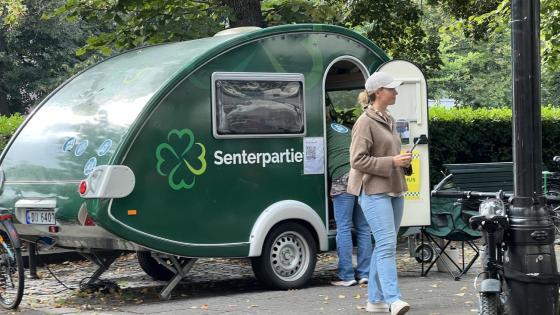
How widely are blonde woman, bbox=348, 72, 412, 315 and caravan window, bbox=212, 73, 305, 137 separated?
1.78 m

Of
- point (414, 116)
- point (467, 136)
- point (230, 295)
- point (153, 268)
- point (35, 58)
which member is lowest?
point (230, 295)

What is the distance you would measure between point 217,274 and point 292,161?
2016 mm

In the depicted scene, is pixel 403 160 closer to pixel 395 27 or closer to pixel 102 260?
pixel 102 260

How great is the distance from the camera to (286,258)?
9.08m

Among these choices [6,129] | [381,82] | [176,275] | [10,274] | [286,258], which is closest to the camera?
[381,82]

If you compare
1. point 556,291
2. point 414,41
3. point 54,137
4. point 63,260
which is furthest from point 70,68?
point 556,291

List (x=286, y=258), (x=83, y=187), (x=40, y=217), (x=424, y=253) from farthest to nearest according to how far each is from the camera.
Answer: (x=424, y=253)
(x=286, y=258)
(x=40, y=217)
(x=83, y=187)

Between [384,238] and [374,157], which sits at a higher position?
[374,157]

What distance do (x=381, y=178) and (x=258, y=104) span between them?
7.22 ft

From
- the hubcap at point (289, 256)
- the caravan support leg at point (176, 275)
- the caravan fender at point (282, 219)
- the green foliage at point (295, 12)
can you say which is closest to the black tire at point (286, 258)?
the hubcap at point (289, 256)

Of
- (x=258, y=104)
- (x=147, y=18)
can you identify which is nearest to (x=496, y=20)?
(x=147, y=18)

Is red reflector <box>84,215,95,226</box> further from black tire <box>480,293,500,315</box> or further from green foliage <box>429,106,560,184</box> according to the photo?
green foliage <box>429,106,560,184</box>

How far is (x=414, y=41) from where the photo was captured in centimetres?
1795

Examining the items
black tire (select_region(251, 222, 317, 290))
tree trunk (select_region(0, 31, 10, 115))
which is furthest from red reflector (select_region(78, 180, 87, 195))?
tree trunk (select_region(0, 31, 10, 115))
